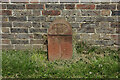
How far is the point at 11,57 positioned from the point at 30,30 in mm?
662

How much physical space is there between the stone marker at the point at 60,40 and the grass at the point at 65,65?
0.41 ft

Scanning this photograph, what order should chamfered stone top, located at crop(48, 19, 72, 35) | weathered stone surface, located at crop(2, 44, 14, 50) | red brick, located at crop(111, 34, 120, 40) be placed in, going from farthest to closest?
weathered stone surface, located at crop(2, 44, 14, 50) → red brick, located at crop(111, 34, 120, 40) → chamfered stone top, located at crop(48, 19, 72, 35)

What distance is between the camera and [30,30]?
3760 mm

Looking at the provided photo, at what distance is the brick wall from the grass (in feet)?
0.67

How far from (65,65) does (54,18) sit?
0.97 m

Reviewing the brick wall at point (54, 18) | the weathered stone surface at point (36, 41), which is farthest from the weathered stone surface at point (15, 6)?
the weathered stone surface at point (36, 41)

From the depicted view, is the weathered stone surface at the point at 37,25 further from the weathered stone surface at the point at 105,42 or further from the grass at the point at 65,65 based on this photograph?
the weathered stone surface at the point at 105,42

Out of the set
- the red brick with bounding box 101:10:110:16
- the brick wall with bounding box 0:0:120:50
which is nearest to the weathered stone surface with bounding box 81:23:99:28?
the brick wall with bounding box 0:0:120:50

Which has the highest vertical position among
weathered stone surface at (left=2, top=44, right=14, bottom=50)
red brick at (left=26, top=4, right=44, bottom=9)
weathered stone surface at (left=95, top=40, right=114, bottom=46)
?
red brick at (left=26, top=4, right=44, bottom=9)

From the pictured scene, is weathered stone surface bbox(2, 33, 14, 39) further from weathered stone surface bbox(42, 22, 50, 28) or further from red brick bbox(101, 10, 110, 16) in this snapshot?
red brick bbox(101, 10, 110, 16)

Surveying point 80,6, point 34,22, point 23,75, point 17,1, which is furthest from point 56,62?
point 17,1

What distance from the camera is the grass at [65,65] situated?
119 inches

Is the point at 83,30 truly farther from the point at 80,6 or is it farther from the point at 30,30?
the point at 30,30

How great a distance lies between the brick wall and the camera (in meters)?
3.63
